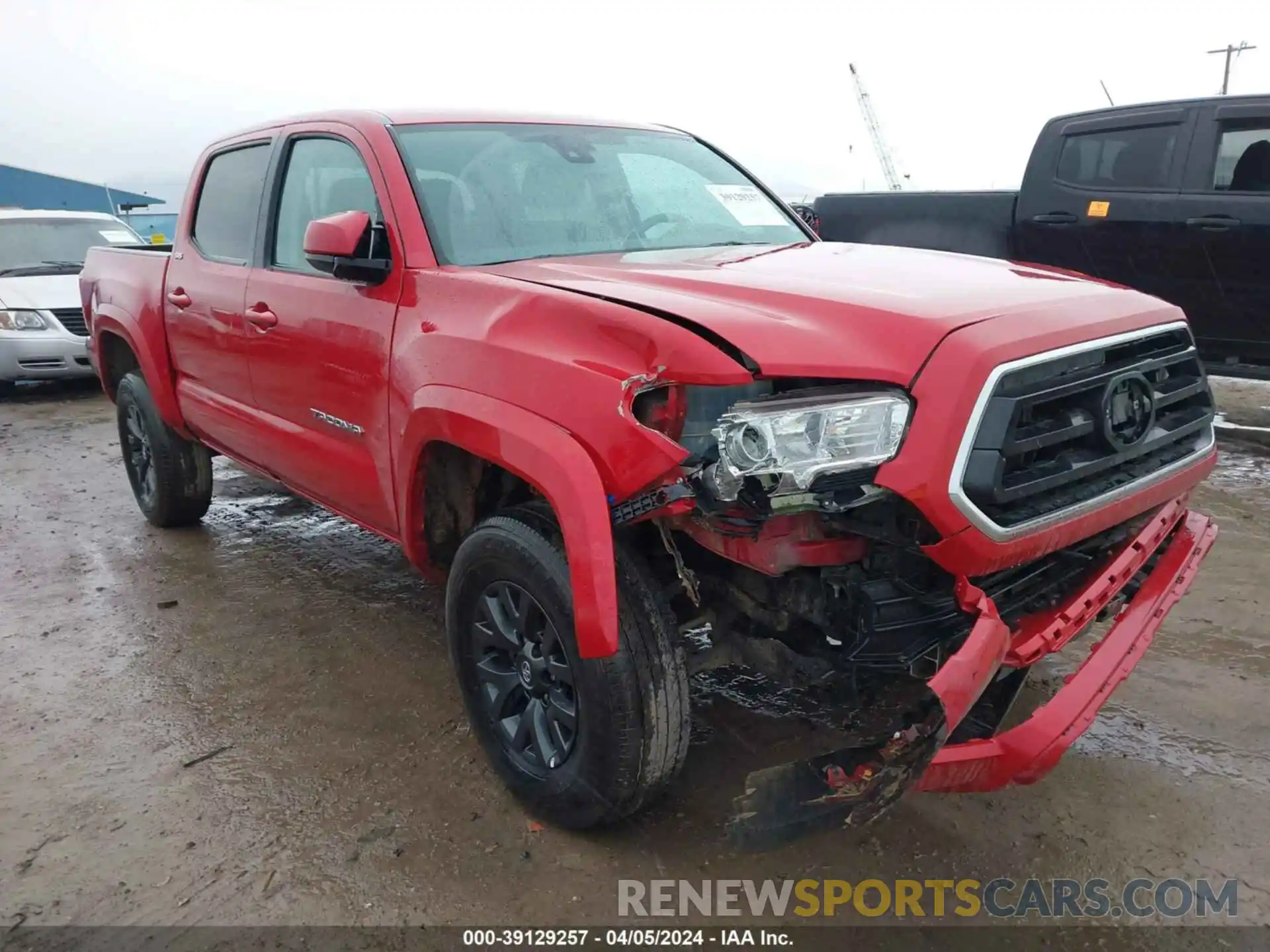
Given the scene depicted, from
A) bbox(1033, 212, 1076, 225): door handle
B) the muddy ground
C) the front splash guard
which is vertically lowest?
the muddy ground

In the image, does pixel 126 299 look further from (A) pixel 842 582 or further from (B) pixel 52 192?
(B) pixel 52 192

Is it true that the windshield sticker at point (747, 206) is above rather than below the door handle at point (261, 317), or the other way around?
above

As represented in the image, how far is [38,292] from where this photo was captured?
869 cm

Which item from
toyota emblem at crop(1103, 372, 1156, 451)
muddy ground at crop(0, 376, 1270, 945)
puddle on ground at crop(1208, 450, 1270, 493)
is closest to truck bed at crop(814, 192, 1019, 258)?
puddle on ground at crop(1208, 450, 1270, 493)

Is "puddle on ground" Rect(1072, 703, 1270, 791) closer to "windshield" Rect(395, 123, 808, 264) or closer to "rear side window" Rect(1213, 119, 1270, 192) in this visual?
"windshield" Rect(395, 123, 808, 264)

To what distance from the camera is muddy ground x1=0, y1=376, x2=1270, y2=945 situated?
2.36 metres

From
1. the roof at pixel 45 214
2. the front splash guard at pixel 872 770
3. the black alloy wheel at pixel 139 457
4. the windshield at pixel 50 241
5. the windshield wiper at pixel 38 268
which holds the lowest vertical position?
the black alloy wheel at pixel 139 457

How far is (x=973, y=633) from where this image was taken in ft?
6.23

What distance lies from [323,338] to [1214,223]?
5162 mm

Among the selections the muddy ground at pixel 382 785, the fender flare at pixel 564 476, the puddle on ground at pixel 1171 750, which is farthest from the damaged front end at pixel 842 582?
the puddle on ground at pixel 1171 750

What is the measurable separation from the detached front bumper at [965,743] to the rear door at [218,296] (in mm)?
2656

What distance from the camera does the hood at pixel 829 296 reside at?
199 cm

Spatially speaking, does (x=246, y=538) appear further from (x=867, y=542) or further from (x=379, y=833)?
(x=867, y=542)

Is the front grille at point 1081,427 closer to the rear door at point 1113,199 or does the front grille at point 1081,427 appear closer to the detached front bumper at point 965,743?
the detached front bumper at point 965,743
